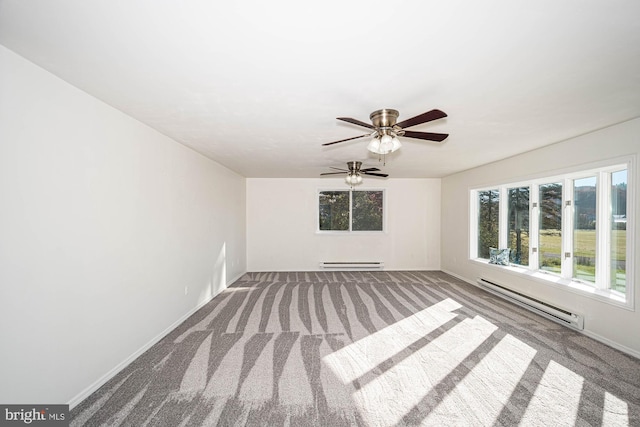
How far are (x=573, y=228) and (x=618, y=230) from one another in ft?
1.91

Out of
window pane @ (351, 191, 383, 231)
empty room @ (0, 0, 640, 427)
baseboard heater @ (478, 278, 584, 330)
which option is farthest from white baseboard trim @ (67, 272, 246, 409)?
baseboard heater @ (478, 278, 584, 330)

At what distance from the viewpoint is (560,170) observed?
3.70 m

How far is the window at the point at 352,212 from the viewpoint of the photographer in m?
7.31

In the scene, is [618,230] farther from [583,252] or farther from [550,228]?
[550,228]

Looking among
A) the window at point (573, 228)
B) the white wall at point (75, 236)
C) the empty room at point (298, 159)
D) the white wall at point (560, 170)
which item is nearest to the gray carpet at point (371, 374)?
the empty room at point (298, 159)

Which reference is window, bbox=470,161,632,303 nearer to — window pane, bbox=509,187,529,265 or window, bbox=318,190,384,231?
window pane, bbox=509,187,529,265

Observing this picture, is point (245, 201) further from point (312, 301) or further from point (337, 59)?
→ point (337, 59)

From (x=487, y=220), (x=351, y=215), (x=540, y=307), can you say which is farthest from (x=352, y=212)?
(x=540, y=307)

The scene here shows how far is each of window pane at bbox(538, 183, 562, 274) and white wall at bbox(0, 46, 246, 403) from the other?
548cm

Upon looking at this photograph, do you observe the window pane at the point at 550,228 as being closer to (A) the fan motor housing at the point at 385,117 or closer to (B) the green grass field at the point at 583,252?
(B) the green grass field at the point at 583,252

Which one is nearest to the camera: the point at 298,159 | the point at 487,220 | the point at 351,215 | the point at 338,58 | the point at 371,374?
the point at 338,58

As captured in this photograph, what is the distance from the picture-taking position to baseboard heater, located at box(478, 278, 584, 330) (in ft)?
11.1

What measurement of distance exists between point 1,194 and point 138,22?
1.32 meters

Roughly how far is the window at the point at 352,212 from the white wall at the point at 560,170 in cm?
199
